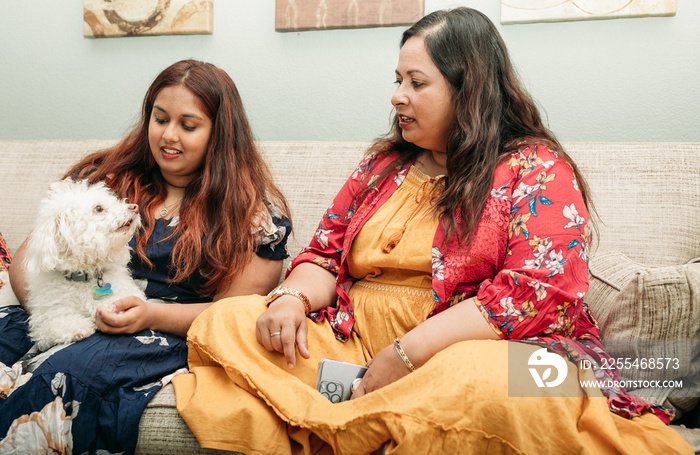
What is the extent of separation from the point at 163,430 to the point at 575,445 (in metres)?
0.79

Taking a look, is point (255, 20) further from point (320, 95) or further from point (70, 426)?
point (70, 426)

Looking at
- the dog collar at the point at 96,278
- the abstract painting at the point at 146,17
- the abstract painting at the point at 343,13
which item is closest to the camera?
the dog collar at the point at 96,278

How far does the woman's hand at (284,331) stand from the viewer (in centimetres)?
118

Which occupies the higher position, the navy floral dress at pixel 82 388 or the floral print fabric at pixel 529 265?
the floral print fabric at pixel 529 265

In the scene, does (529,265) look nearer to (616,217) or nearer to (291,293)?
(291,293)

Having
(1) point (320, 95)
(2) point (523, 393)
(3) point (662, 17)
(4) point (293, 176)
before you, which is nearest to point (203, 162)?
(4) point (293, 176)

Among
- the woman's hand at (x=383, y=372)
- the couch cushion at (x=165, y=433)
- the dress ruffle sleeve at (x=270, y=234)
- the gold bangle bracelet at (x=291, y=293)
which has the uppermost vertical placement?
the dress ruffle sleeve at (x=270, y=234)

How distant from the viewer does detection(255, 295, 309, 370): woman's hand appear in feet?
3.86

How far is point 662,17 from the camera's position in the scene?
1844mm

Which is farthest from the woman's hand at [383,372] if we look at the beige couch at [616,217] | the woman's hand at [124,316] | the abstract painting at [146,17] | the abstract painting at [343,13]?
the abstract painting at [146,17]

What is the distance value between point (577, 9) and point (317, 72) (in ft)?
3.17

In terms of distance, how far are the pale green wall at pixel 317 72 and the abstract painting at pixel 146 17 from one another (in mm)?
42

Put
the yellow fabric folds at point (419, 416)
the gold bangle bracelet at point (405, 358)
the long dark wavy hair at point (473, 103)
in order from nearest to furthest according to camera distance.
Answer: the yellow fabric folds at point (419, 416), the gold bangle bracelet at point (405, 358), the long dark wavy hair at point (473, 103)

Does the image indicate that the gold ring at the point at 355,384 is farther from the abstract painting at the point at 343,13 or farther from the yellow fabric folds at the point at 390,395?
the abstract painting at the point at 343,13
